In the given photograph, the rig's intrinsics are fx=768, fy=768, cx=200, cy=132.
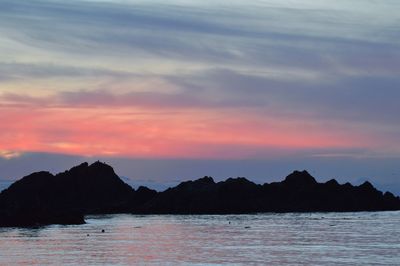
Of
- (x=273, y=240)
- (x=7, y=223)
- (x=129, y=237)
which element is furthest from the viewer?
(x=7, y=223)

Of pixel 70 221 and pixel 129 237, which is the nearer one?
pixel 129 237

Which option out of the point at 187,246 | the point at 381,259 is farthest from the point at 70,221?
the point at 381,259

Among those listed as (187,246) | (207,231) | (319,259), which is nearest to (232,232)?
(207,231)

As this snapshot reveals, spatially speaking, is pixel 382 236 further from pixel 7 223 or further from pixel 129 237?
pixel 7 223

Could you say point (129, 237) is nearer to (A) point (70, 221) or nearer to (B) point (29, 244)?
(B) point (29, 244)

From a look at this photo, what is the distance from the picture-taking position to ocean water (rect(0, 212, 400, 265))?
80562mm

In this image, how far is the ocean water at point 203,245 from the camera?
8056 cm

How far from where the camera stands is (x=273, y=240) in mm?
108688

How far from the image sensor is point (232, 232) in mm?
127000

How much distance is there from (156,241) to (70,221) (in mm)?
49769

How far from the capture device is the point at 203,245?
100 meters

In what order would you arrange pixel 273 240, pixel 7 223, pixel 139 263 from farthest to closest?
1. pixel 7 223
2. pixel 273 240
3. pixel 139 263

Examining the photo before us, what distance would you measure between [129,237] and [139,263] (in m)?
38.9

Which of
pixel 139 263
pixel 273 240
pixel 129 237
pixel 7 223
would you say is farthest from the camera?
pixel 7 223
